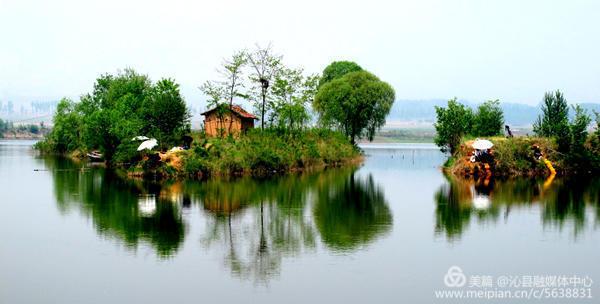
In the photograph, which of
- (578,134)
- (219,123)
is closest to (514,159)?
(578,134)

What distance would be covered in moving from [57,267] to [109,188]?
1678 centimetres

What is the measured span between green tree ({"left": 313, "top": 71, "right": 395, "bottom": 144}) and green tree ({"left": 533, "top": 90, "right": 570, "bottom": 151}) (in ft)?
55.7

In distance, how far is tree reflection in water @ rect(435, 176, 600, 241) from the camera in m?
21.3

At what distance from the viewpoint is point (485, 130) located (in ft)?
160

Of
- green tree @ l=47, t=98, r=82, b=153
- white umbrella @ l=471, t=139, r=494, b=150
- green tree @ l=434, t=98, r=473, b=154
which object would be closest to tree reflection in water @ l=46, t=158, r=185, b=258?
white umbrella @ l=471, t=139, r=494, b=150

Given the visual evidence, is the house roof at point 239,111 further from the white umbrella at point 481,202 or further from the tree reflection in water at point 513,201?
the white umbrella at point 481,202

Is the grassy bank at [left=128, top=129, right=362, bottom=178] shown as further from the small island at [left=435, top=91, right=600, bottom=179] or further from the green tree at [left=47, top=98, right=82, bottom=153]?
the green tree at [left=47, top=98, right=82, bottom=153]

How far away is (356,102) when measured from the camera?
60594mm

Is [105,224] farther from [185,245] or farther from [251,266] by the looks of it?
[251,266]

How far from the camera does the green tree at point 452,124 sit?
156ft

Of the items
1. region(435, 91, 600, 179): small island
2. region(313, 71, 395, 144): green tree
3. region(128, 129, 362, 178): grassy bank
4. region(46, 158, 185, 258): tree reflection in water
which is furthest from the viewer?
region(313, 71, 395, 144): green tree

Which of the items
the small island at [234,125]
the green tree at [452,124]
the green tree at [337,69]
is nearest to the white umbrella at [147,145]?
the small island at [234,125]

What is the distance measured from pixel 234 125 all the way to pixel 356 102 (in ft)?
48.2

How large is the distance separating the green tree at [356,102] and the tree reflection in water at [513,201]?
2390 cm
